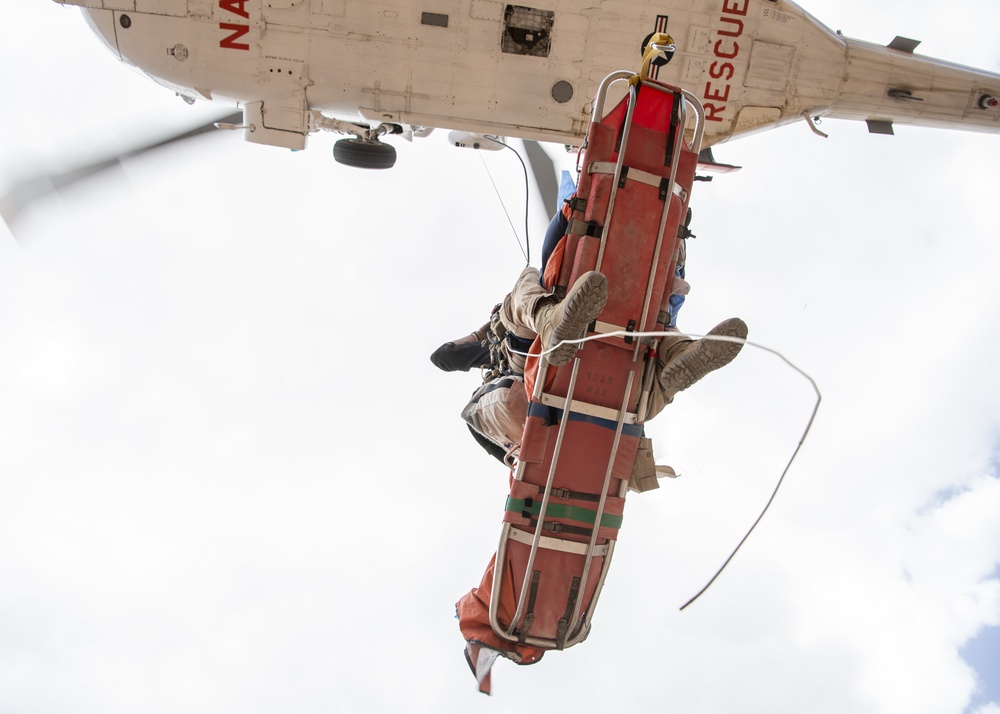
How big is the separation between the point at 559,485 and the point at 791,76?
11.6 ft

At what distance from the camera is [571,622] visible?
4.14 meters

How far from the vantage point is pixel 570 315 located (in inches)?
132

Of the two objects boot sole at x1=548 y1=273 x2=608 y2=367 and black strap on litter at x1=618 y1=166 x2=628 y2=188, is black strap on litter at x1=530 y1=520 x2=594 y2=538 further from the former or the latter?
black strap on litter at x1=618 y1=166 x2=628 y2=188

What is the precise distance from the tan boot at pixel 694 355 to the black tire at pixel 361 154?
2.86 meters

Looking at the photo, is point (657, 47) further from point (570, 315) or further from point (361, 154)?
point (361, 154)

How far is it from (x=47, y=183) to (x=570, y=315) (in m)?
3.86

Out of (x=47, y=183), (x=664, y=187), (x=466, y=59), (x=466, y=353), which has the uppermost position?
(x=466, y=59)

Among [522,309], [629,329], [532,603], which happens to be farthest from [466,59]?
[532,603]

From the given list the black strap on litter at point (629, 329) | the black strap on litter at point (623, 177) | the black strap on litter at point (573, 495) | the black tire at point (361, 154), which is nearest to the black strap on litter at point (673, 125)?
the black strap on litter at point (623, 177)

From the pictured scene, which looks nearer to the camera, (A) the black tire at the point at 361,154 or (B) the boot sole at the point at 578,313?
(B) the boot sole at the point at 578,313

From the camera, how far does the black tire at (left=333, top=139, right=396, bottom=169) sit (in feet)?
19.1

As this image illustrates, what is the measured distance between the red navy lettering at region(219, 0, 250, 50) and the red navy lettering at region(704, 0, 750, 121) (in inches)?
125

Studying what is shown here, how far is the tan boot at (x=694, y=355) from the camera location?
3.38 m

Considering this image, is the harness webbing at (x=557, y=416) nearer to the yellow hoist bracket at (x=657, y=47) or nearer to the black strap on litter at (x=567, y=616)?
the black strap on litter at (x=567, y=616)
